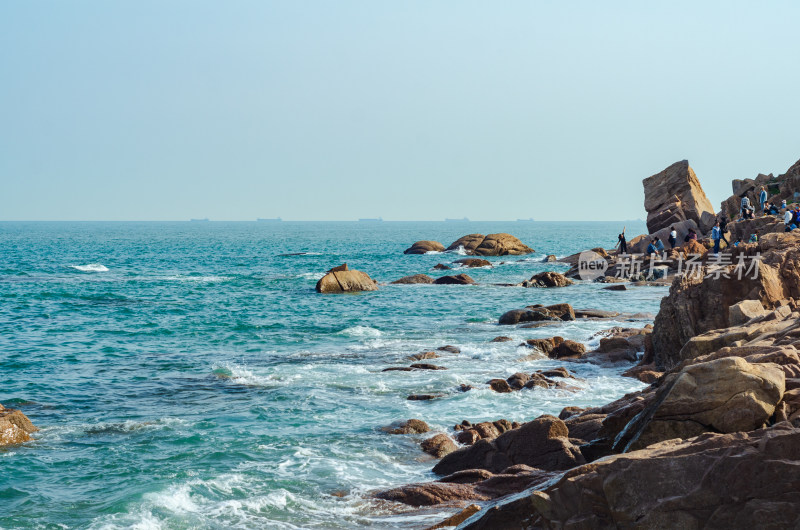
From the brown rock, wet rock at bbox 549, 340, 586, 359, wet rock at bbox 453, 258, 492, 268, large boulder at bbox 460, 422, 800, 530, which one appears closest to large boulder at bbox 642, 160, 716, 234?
wet rock at bbox 453, 258, 492, 268

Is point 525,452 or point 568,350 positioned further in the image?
point 568,350

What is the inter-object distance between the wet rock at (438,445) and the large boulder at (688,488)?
6.97 m

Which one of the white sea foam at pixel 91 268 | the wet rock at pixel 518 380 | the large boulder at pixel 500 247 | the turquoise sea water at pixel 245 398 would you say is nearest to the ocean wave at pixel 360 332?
the turquoise sea water at pixel 245 398

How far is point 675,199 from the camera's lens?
62500mm

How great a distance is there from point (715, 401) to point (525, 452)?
13.7 ft

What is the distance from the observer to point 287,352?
1089 inches

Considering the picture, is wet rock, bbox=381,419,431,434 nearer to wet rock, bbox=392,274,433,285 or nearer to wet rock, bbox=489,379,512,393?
wet rock, bbox=489,379,512,393

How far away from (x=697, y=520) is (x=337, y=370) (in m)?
17.6

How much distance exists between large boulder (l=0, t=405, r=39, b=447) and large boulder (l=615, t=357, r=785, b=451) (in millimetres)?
13657

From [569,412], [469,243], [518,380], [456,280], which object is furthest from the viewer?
[469,243]

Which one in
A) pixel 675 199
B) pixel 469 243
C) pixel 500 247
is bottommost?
pixel 500 247

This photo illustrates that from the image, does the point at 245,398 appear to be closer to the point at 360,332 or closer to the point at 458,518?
the point at 458,518

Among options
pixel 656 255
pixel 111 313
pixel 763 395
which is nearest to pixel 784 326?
pixel 763 395

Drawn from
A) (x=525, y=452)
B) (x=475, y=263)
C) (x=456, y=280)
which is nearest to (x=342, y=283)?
(x=456, y=280)
